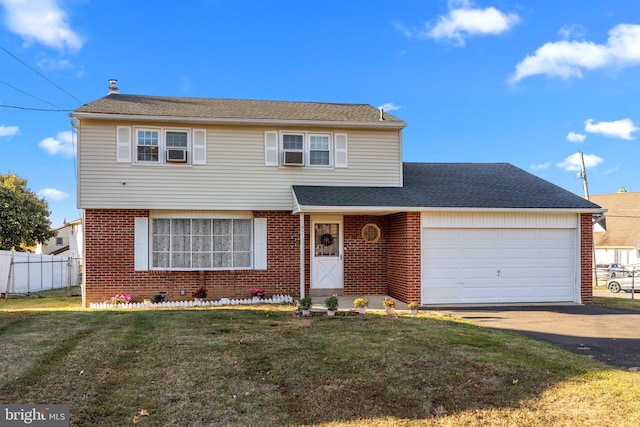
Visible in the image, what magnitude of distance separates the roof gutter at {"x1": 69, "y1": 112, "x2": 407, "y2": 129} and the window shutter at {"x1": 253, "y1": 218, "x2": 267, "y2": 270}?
2.84 metres

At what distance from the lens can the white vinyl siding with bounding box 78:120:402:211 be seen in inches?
472

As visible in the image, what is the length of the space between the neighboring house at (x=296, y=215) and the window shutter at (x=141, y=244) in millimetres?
28

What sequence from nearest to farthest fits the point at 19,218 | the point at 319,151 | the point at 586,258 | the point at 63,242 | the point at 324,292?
the point at 586,258 < the point at 319,151 < the point at 324,292 < the point at 19,218 < the point at 63,242

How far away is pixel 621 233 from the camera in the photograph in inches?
1251

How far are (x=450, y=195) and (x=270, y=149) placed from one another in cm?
532

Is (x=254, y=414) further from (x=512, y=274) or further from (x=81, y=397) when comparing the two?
(x=512, y=274)

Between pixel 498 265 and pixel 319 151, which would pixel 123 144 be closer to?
pixel 319 151

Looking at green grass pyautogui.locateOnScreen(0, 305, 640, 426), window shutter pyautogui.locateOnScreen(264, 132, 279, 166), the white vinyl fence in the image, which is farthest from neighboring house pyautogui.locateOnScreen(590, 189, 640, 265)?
the white vinyl fence

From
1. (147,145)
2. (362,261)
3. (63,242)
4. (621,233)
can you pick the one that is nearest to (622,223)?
(621,233)

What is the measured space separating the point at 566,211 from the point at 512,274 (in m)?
2.20

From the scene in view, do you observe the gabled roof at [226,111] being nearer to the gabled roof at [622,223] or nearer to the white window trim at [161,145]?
the white window trim at [161,145]

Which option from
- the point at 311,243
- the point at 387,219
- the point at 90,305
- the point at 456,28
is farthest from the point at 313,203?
the point at 456,28

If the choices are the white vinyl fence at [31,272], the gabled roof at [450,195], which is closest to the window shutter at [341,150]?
the gabled roof at [450,195]

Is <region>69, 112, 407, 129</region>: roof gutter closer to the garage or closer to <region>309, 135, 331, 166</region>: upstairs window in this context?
<region>309, 135, 331, 166</region>: upstairs window
